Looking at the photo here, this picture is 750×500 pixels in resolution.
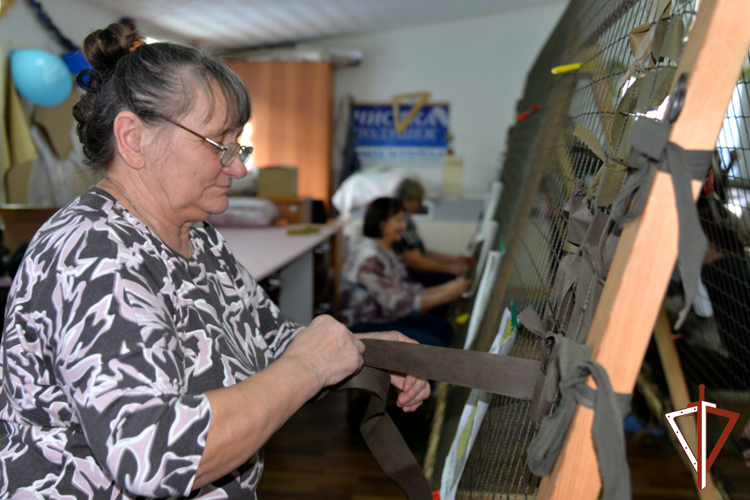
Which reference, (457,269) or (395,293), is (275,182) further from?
(395,293)

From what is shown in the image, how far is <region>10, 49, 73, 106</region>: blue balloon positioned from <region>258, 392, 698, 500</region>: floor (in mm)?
2165

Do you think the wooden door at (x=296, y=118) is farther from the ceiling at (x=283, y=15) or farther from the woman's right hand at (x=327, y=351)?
the woman's right hand at (x=327, y=351)

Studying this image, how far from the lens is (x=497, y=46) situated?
566cm

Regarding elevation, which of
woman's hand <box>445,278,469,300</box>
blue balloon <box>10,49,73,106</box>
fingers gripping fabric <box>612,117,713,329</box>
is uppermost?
fingers gripping fabric <box>612,117,713,329</box>

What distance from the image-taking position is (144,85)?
0.87 metres

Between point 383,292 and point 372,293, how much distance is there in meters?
Answer: 0.06

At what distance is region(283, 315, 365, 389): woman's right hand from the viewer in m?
0.87

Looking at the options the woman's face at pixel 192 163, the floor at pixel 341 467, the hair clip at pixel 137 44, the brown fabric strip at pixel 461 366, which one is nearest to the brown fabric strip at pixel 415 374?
the brown fabric strip at pixel 461 366

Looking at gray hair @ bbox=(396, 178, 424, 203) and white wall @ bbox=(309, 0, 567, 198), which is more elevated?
white wall @ bbox=(309, 0, 567, 198)

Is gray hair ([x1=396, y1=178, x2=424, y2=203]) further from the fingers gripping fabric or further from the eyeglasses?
the fingers gripping fabric

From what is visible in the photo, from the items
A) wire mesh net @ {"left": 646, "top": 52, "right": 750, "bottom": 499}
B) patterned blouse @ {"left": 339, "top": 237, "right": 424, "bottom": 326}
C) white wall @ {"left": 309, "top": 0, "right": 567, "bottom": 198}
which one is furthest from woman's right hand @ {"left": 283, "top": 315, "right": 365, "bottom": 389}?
white wall @ {"left": 309, "top": 0, "right": 567, "bottom": 198}

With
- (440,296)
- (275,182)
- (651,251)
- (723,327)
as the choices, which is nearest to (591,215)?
(651,251)

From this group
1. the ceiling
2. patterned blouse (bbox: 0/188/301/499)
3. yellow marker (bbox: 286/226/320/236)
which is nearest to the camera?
patterned blouse (bbox: 0/188/301/499)

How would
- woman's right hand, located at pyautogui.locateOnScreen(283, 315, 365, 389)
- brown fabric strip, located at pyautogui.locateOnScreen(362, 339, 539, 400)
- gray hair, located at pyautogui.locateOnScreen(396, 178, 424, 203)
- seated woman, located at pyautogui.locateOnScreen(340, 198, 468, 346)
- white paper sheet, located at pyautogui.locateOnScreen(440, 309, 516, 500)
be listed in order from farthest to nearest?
gray hair, located at pyautogui.locateOnScreen(396, 178, 424, 203), seated woman, located at pyautogui.locateOnScreen(340, 198, 468, 346), white paper sheet, located at pyautogui.locateOnScreen(440, 309, 516, 500), woman's right hand, located at pyautogui.locateOnScreen(283, 315, 365, 389), brown fabric strip, located at pyautogui.locateOnScreen(362, 339, 539, 400)
